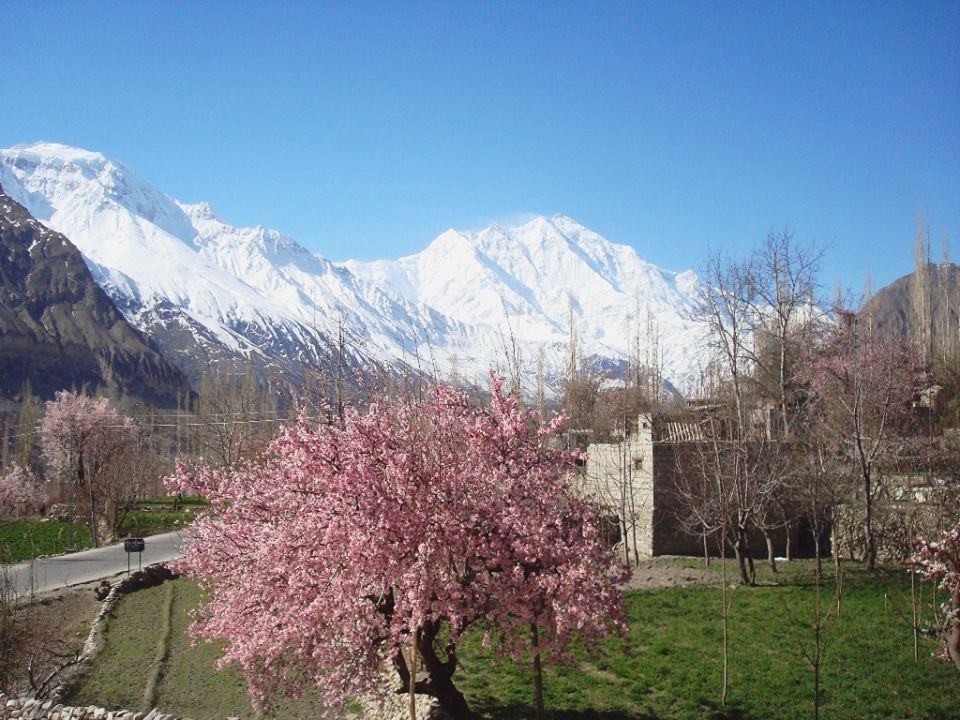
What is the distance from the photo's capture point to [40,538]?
32.3 m

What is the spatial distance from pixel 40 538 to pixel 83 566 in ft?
31.1

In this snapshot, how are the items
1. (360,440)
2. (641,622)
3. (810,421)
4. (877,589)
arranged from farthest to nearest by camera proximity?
1. (810,421)
2. (877,589)
3. (641,622)
4. (360,440)

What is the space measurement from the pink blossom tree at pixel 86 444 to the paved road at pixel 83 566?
6889mm

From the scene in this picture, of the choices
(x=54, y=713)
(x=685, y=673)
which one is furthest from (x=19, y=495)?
(x=685, y=673)

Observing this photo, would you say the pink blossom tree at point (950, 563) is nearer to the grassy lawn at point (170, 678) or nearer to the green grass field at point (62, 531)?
the grassy lawn at point (170, 678)

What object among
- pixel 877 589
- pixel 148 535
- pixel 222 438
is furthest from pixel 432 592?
pixel 222 438

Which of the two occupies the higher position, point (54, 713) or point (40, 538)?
point (54, 713)

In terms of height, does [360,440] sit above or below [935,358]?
below

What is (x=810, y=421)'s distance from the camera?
2523 centimetres

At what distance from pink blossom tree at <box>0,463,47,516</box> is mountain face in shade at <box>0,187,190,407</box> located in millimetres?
68801

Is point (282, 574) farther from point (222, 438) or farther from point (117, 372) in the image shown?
point (117, 372)

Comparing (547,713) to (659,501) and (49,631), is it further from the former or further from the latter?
(659,501)

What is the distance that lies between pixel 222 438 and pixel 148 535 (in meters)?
7.64

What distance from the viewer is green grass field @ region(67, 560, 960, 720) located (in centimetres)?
1045
